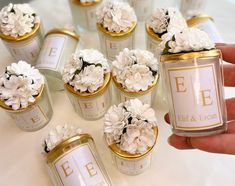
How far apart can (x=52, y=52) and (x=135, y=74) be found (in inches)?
8.4

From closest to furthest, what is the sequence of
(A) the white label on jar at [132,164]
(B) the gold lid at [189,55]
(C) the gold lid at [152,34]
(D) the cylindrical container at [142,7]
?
(B) the gold lid at [189,55] < (A) the white label on jar at [132,164] < (C) the gold lid at [152,34] < (D) the cylindrical container at [142,7]

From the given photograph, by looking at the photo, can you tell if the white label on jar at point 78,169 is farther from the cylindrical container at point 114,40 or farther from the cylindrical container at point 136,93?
the cylindrical container at point 114,40

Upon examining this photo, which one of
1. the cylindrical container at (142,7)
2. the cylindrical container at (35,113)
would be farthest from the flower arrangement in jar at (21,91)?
the cylindrical container at (142,7)

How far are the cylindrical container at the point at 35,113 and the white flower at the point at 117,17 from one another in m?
0.20

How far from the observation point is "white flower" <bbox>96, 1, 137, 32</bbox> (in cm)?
67

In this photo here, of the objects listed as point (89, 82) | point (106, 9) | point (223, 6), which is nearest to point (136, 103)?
point (89, 82)

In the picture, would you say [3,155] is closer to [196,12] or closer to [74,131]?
[74,131]

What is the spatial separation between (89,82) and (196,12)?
36cm

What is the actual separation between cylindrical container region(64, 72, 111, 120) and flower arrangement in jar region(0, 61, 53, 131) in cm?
6

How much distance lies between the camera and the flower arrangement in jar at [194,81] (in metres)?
0.45

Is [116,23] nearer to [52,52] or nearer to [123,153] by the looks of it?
[52,52]

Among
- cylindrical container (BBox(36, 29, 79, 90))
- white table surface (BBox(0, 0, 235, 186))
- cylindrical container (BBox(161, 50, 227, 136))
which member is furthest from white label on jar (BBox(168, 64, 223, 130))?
cylindrical container (BBox(36, 29, 79, 90))

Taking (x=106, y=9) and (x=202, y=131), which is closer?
(x=202, y=131)

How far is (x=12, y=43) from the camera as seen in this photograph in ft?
2.27
